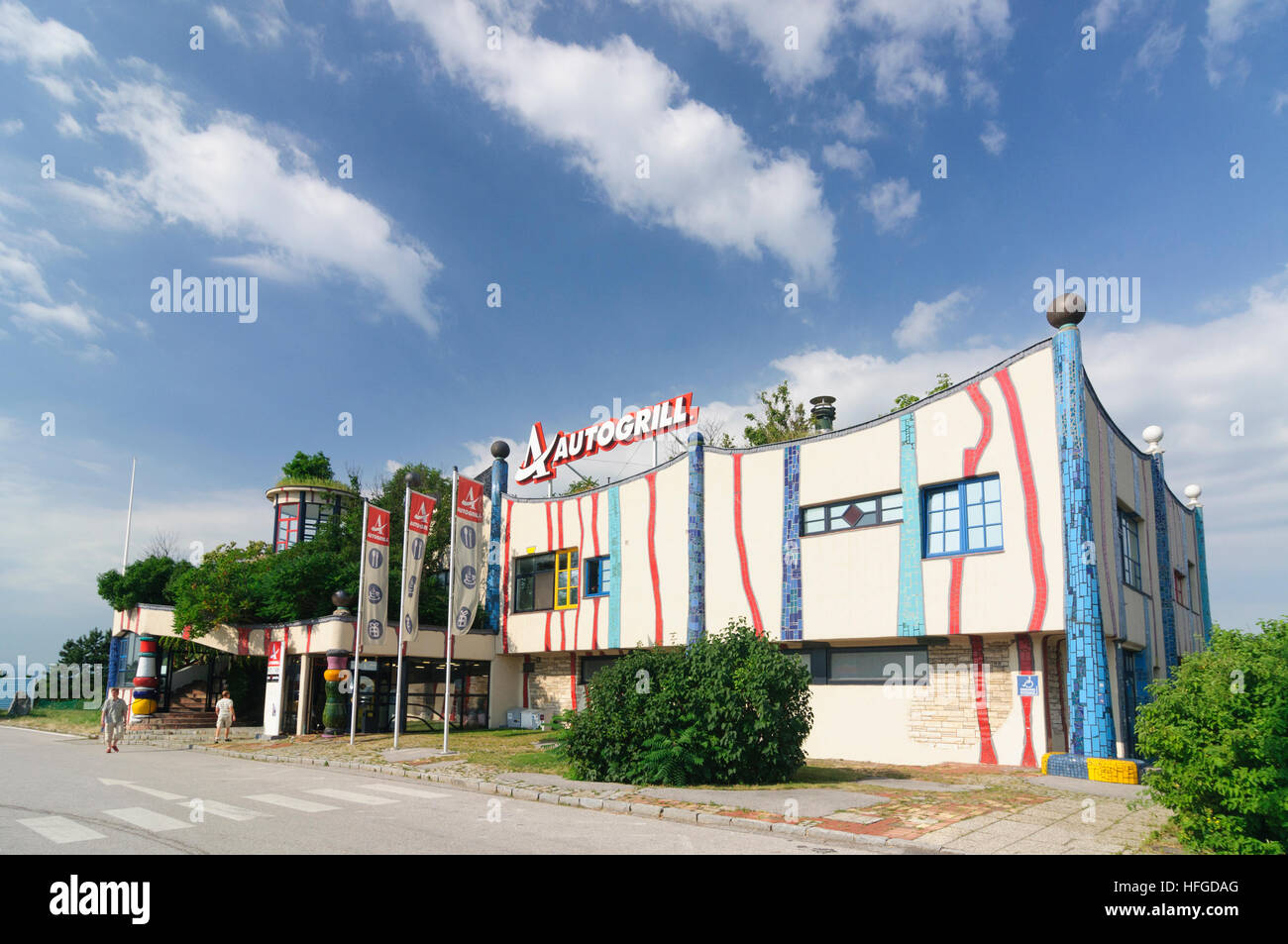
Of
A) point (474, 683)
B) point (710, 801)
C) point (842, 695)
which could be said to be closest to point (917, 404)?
point (842, 695)

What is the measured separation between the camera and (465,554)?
23.3m

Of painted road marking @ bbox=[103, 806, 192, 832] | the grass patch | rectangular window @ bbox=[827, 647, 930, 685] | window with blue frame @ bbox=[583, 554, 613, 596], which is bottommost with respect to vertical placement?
the grass patch

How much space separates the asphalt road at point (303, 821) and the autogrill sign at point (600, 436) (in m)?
15.3

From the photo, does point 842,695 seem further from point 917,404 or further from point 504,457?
point 504,457

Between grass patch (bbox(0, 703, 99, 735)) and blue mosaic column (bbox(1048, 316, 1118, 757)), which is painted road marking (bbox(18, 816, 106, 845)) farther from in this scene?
grass patch (bbox(0, 703, 99, 735))

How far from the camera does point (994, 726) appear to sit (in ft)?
59.2

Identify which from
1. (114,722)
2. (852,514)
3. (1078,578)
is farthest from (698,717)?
(114,722)

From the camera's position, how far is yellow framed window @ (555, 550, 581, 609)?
28.2m

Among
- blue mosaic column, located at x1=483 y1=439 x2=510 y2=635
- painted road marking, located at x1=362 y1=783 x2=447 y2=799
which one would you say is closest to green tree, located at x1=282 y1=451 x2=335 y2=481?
blue mosaic column, located at x1=483 y1=439 x2=510 y2=635

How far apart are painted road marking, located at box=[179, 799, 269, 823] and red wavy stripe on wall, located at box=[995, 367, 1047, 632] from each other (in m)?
14.5

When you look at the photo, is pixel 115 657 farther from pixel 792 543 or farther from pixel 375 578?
pixel 792 543

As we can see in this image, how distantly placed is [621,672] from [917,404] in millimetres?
9958

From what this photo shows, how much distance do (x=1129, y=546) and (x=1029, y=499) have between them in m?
5.29

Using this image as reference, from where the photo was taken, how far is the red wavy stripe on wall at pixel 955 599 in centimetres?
1845
